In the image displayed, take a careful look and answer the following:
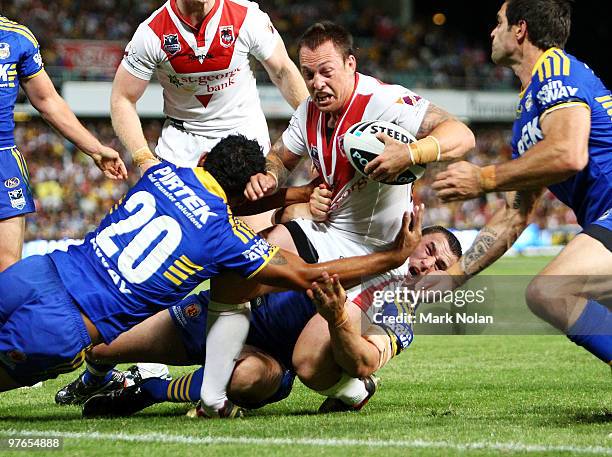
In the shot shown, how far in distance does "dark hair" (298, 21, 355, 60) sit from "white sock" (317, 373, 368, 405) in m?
1.89

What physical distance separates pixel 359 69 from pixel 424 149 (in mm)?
28503

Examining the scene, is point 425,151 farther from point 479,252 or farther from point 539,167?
point 479,252

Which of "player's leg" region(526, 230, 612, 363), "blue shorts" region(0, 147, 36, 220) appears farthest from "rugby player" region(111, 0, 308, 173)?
"player's leg" region(526, 230, 612, 363)

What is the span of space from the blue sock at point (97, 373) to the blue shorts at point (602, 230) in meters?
2.93

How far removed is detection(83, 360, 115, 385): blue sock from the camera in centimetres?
589

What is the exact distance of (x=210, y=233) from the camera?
195 inches

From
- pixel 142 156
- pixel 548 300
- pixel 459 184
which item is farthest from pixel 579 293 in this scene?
pixel 142 156

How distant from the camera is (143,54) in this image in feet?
22.7

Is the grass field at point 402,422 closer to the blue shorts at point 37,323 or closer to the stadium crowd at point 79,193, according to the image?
the blue shorts at point 37,323

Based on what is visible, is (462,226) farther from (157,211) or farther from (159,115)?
(157,211)

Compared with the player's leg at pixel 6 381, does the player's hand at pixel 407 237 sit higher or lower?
higher

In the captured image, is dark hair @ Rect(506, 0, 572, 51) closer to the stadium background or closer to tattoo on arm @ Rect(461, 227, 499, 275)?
tattoo on arm @ Rect(461, 227, 499, 275)

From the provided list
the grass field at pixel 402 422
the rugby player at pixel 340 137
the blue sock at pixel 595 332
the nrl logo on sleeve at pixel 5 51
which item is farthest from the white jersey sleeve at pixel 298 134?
the blue sock at pixel 595 332

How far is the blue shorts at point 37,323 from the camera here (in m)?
4.88
